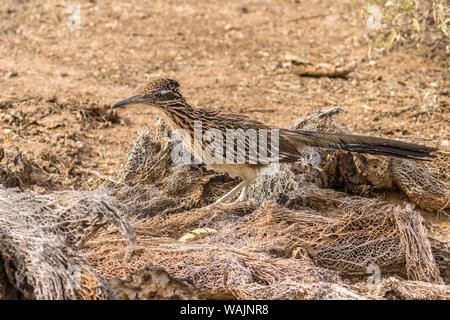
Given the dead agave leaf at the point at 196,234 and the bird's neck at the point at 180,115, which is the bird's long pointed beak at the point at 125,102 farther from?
the dead agave leaf at the point at 196,234

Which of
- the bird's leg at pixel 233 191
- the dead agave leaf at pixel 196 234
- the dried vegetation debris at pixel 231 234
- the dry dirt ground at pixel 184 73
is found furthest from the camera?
the dry dirt ground at pixel 184 73

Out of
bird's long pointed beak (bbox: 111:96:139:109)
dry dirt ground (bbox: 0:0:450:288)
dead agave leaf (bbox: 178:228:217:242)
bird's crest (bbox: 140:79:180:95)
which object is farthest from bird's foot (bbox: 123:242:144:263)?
dry dirt ground (bbox: 0:0:450:288)

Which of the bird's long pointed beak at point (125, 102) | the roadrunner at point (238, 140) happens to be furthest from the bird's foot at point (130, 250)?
the bird's long pointed beak at point (125, 102)

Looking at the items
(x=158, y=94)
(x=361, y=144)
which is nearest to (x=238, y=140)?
(x=158, y=94)

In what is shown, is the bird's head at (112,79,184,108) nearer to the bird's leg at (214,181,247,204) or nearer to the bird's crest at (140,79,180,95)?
the bird's crest at (140,79,180,95)

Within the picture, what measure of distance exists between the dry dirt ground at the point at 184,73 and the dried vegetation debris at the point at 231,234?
842mm

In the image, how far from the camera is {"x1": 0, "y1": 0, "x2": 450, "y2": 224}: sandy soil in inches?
278

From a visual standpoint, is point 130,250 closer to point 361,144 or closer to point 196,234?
point 196,234

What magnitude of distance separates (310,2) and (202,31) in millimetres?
2370

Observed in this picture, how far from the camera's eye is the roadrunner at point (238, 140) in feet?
17.0

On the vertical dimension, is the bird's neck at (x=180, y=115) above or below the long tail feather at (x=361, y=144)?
above

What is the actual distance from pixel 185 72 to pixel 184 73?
4 cm

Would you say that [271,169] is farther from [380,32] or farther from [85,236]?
[380,32]

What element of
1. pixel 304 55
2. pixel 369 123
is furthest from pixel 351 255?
pixel 304 55
